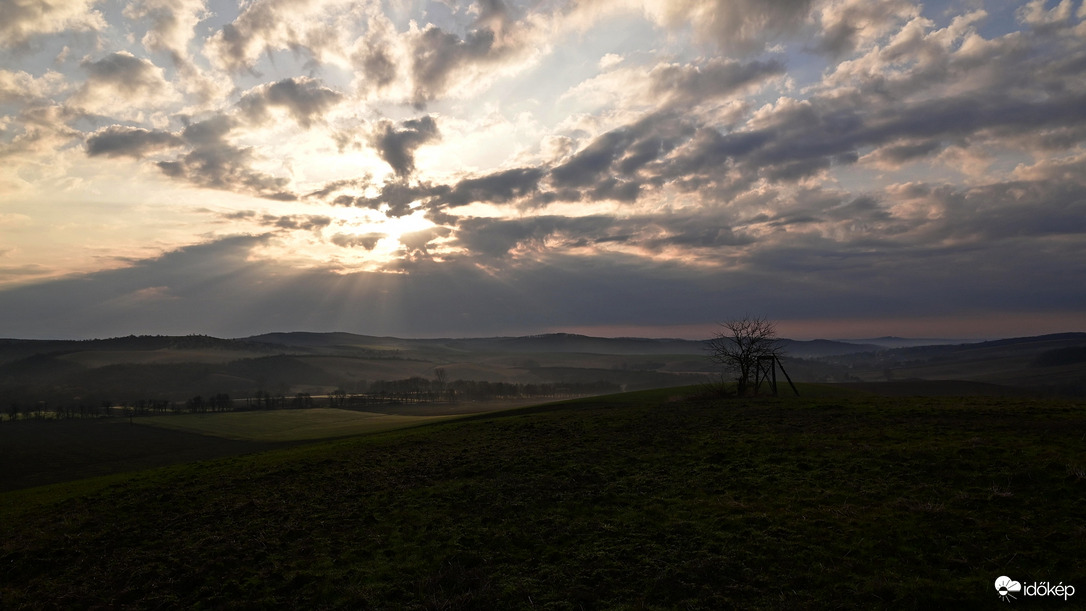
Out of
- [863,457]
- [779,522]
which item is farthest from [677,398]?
[779,522]

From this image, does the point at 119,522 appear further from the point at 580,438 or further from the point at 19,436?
the point at 19,436

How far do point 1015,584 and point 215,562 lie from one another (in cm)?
2372

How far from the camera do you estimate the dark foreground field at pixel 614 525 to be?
43.9 ft
